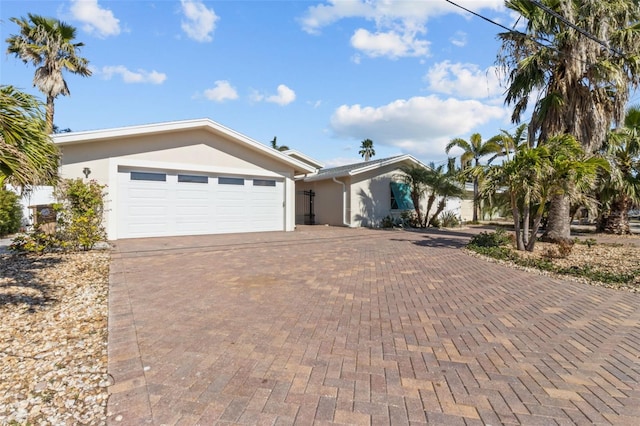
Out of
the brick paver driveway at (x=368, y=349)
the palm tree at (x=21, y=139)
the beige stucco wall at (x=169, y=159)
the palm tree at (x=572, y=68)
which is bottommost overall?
the brick paver driveway at (x=368, y=349)

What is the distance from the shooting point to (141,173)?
11.6m

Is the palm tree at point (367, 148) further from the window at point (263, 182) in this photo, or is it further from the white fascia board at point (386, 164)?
the window at point (263, 182)

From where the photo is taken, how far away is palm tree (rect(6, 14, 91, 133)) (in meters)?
16.4

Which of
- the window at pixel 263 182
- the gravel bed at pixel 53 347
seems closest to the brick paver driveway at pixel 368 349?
the gravel bed at pixel 53 347

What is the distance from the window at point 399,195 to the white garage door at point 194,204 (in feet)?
24.7

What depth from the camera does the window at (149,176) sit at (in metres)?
11.4

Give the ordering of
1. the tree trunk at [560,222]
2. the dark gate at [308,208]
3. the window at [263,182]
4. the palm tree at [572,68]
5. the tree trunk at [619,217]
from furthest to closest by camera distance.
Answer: the dark gate at [308,208], the tree trunk at [619,217], the window at [263,182], the tree trunk at [560,222], the palm tree at [572,68]

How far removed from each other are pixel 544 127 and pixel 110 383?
12.8 m

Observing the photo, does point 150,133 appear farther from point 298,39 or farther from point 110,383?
point 110,383

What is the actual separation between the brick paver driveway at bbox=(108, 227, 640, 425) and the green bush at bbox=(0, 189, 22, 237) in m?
8.38

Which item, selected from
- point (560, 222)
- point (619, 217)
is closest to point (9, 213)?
point (560, 222)

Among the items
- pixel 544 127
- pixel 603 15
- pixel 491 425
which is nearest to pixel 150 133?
pixel 491 425

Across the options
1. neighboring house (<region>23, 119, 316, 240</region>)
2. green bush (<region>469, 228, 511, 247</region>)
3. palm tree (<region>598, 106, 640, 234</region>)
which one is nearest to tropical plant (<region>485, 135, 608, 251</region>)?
green bush (<region>469, 228, 511, 247</region>)

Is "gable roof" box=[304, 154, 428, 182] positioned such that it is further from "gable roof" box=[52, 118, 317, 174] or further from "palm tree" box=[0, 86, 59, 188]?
"palm tree" box=[0, 86, 59, 188]
